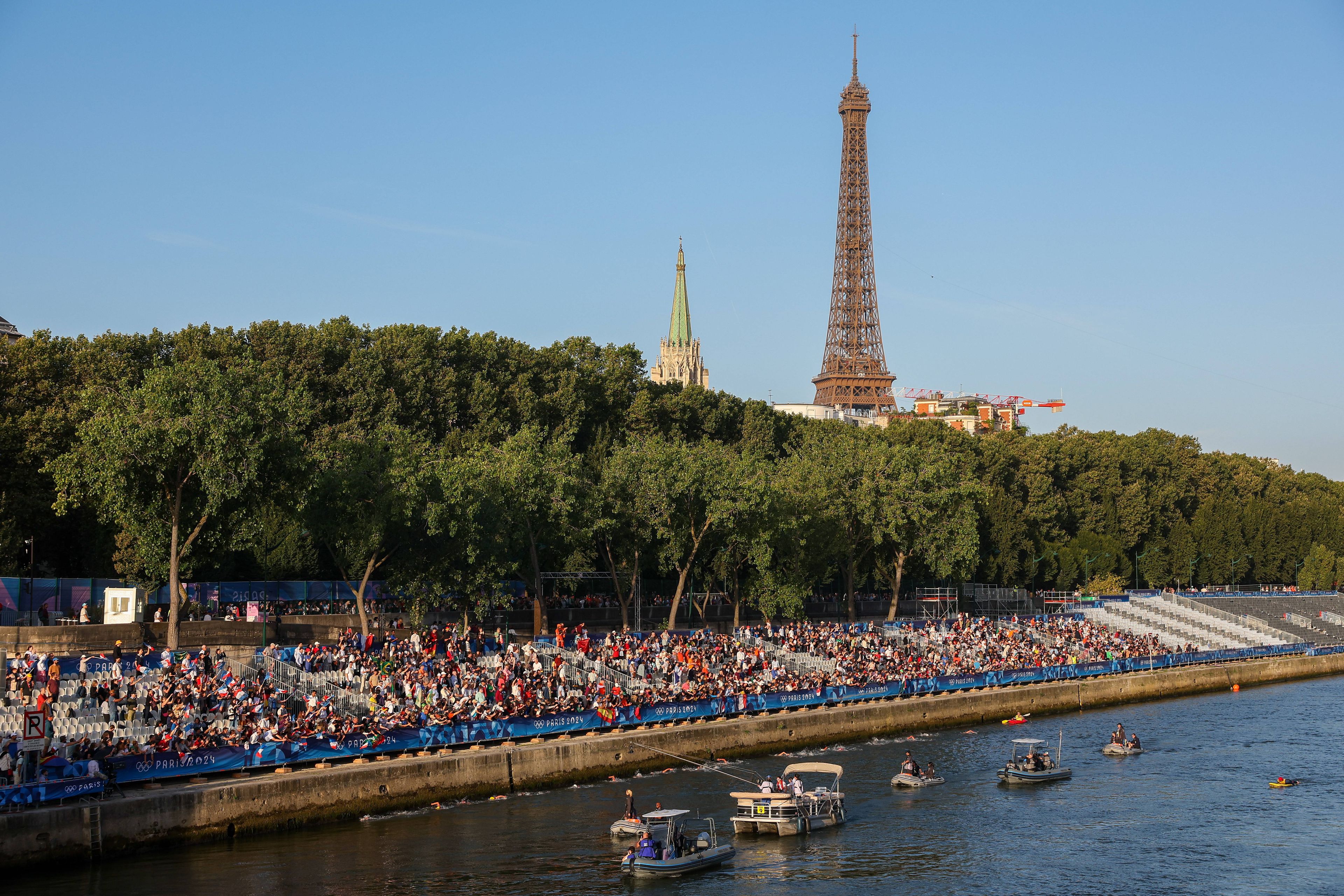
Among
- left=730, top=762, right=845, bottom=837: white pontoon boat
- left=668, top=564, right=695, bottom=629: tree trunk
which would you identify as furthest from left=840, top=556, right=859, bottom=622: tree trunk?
left=730, top=762, right=845, bottom=837: white pontoon boat

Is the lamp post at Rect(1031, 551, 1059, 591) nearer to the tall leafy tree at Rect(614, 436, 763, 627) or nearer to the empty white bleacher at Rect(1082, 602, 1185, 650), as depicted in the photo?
the empty white bleacher at Rect(1082, 602, 1185, 650)

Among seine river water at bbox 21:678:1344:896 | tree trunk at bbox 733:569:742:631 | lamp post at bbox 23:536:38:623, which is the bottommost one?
seine river water at bbox 21:678:1344:896

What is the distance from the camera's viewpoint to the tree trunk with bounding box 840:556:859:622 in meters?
85.0

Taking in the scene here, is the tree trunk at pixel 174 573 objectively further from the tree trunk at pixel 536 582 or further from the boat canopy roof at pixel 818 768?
the boat canopy roof at pixel 818 768

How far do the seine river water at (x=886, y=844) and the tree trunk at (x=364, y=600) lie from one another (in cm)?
1162

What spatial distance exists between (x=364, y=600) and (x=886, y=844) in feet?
83.9

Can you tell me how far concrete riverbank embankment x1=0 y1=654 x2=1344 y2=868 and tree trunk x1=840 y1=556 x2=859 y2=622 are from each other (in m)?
16.6

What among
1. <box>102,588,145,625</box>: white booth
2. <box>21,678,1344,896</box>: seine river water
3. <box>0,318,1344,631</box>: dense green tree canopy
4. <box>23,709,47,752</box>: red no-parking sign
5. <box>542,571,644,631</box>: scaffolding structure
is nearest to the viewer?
<box>23,709,47,752</box>: red no-parking sign

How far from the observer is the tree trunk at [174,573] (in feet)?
150

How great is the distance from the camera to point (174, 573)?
46156mm

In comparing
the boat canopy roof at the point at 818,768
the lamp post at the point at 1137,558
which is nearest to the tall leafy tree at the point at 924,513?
the boat canopy roof at the point at 818,768

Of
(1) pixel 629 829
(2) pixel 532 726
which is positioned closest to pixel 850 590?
(2) pixel 532 726

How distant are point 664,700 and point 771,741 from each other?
570 centimetres

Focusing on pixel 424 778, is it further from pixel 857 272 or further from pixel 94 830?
pixel 857 272
